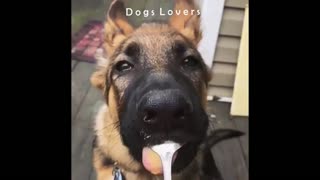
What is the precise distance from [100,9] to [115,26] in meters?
0.05

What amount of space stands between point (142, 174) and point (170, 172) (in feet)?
0.22

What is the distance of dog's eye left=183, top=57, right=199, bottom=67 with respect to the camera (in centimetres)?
119

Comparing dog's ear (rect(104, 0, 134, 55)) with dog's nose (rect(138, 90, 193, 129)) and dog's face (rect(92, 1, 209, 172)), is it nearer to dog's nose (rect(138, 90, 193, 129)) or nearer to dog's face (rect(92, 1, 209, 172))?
dog's face (rect(92, 1, 209, 172))

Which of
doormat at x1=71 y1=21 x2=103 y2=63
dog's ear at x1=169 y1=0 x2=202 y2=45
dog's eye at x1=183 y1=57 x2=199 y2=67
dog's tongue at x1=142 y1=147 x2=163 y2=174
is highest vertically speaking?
dog's ear at x1=169 y1=0 x2=202 y2=45

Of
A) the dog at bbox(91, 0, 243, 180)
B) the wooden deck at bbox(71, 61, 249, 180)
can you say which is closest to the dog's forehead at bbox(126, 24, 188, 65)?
the dog at bbox(91, 0, 243, 180)

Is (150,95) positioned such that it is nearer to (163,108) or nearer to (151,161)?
(163,108)

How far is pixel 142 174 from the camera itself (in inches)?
48.1

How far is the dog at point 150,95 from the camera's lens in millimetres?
1165

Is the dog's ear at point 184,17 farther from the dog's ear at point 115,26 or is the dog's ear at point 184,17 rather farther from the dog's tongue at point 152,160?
the dog's tongue at point 152,160

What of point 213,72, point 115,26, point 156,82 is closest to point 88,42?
point 115,26

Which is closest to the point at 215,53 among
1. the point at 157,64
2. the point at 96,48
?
the point at 157,64

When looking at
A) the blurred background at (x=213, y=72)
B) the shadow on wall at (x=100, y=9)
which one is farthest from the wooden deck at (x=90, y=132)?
the shadow on wall at (x=100, y=9)

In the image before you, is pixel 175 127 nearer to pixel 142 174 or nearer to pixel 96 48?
pixel 142 174

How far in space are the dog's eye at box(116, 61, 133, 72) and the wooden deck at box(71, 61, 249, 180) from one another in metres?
0.07
